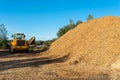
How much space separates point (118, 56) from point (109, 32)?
5.44 metres

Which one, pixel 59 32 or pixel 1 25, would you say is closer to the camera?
pixel 59 32

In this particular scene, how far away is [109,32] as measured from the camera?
24422 millimetres

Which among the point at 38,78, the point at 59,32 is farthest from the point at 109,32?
the point at 59,32

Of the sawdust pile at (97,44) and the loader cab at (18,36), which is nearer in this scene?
the sawdust pile at (97,44)

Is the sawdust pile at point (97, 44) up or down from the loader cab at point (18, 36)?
down

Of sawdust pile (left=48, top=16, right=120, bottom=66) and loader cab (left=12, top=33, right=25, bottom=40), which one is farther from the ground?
loader cab (left=12, top=33, right=25, bottom=40)

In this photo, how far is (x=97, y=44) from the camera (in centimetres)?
2316

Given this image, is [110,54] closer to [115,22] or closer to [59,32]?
[115,22]

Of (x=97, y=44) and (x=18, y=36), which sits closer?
(x=97, y=44)

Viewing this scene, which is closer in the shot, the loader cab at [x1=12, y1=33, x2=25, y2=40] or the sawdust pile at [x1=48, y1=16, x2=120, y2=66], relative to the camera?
the sawdust pile at [x1=48, y1=16, x2=120, y2=66]

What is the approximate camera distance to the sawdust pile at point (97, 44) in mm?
20070

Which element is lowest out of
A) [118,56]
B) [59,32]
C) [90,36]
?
[118,56]

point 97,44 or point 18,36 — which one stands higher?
point 18,36

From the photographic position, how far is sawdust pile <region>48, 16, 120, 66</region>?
20.1m
